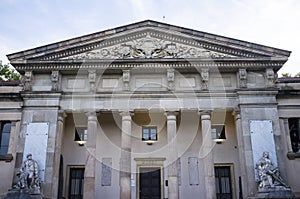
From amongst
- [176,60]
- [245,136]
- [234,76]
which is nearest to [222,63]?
[234,76]

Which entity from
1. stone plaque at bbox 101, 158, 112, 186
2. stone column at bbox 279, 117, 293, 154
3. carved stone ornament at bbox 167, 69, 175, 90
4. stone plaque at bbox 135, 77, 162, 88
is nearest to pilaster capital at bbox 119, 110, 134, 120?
stone plaque at bbox 135, 77, 162, 88

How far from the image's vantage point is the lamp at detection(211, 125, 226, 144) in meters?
19.7

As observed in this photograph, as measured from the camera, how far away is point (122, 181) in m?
16.2

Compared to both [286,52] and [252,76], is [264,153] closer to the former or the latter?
[252,76]

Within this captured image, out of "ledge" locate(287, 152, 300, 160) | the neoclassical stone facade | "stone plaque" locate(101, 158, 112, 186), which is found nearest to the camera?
the neoclassical stone facade

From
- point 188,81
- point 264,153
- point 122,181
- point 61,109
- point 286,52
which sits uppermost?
point 286,52

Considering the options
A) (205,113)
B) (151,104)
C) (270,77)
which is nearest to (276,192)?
(205,113)

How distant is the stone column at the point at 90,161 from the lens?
16.0 m

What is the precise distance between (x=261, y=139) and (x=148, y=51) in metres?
7.64

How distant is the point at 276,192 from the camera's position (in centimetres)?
1502

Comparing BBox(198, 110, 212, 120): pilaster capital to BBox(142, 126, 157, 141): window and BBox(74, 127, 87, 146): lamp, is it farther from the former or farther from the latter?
BBox(74, 127, 87, 146): lamp

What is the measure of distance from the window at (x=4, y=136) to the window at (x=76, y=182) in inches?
150

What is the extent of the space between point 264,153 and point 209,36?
22.8 ft

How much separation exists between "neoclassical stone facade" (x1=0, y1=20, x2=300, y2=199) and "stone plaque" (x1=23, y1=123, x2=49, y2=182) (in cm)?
5
